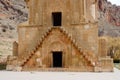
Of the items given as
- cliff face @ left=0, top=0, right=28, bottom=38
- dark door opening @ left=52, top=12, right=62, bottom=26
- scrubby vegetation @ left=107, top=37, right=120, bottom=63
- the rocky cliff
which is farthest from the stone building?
cliff face @ left=0, top=0, right=28, bottom=38

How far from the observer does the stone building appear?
79.6 feet

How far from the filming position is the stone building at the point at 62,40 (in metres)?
24.3

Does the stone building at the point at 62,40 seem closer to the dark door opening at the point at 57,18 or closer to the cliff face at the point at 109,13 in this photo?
the dark door opening at the point at 57,18

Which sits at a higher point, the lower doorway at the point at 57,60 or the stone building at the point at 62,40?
the stone building at the point at 62,40

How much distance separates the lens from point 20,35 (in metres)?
26.1

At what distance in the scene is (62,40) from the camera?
24.9 metres

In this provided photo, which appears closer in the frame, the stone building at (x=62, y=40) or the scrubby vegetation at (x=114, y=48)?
the stone building at (x=62, y=40)

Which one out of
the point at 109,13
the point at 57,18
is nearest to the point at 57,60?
the point at 57,18

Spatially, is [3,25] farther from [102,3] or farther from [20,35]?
[102,3]

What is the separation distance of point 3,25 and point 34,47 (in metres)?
36.6

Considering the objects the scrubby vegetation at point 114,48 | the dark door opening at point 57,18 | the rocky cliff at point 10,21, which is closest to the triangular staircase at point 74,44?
the dark door opening at point 57,18

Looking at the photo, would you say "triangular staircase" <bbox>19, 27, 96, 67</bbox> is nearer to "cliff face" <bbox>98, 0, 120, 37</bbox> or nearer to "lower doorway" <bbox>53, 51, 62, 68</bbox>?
"lower doorway" <bbox>53, 51, 62, 68</bbox>

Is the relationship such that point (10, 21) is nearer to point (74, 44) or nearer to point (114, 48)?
point (114, 48)

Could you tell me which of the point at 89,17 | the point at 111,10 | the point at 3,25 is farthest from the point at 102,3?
the point at 89,17
